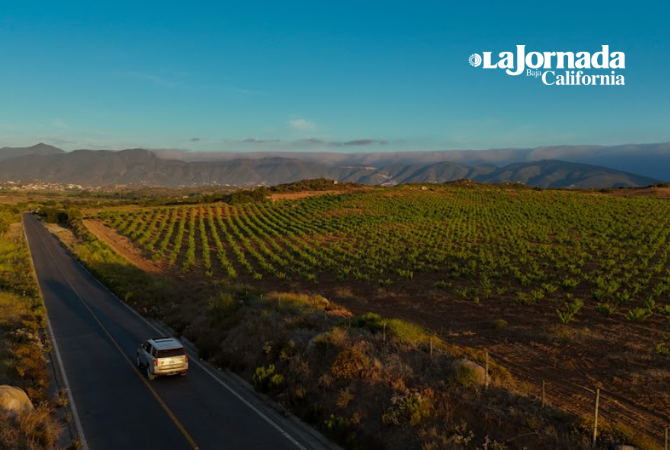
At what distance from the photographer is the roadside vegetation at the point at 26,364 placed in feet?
38.8

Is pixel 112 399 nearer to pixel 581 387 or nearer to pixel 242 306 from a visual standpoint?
pixel 242 306

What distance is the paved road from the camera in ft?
41.6

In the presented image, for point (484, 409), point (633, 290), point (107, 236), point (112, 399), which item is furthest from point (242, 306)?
point (107, 236)

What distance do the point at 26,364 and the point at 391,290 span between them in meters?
19.9

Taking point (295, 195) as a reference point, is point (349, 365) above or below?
below

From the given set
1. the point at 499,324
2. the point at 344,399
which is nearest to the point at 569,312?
the point at 499,324

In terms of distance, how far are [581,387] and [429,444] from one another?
6657 millimetres

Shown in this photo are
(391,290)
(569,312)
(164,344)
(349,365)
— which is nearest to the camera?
(349,365)

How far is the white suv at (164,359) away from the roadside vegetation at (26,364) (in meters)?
3.05

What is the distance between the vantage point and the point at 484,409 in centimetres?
1180

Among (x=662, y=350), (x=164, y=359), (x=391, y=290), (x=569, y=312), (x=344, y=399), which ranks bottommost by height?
(x=391, y=290)

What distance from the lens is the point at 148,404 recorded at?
49.8 feet

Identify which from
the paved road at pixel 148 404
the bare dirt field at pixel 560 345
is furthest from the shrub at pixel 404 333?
the paved road at pixel 148 404

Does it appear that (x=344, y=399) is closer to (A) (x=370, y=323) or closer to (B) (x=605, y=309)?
(A) (x=370, y=323)
